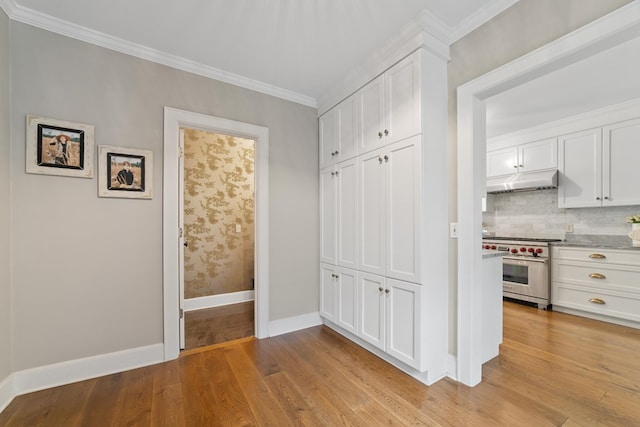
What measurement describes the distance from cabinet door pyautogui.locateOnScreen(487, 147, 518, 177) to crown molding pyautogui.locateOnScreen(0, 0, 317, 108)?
3543 mm

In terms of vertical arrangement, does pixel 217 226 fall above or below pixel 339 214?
below

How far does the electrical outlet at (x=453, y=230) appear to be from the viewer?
2004 millimetres

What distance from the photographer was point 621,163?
3.27 metres

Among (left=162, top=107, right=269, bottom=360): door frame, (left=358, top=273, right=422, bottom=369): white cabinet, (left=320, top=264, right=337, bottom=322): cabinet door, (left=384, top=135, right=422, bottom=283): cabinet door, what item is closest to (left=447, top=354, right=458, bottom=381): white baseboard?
(left=358, top=273, right=422, bottom=369): white cabinet

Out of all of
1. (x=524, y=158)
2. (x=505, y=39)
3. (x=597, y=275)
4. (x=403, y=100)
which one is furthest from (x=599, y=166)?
(x=403, y=100)

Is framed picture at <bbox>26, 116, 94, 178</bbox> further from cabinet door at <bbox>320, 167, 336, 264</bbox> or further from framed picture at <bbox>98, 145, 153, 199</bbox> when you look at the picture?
cabinet door at <bbox>320, 167, 336, 264</bbox>

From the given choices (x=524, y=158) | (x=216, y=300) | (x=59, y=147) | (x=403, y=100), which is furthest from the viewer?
(x=524, y=158)

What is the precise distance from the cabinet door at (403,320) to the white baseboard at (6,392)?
2605 mm

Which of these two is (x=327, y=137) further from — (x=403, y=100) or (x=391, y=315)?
(x=391, y=315)

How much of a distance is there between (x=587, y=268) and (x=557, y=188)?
1188 mm

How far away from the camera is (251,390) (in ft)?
6.28

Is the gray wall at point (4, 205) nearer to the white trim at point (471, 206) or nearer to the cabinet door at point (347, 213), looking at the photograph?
the cabinet door at point (347, 213)

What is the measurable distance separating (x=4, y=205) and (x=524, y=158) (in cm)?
582

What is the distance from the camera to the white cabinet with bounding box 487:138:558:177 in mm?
3869
